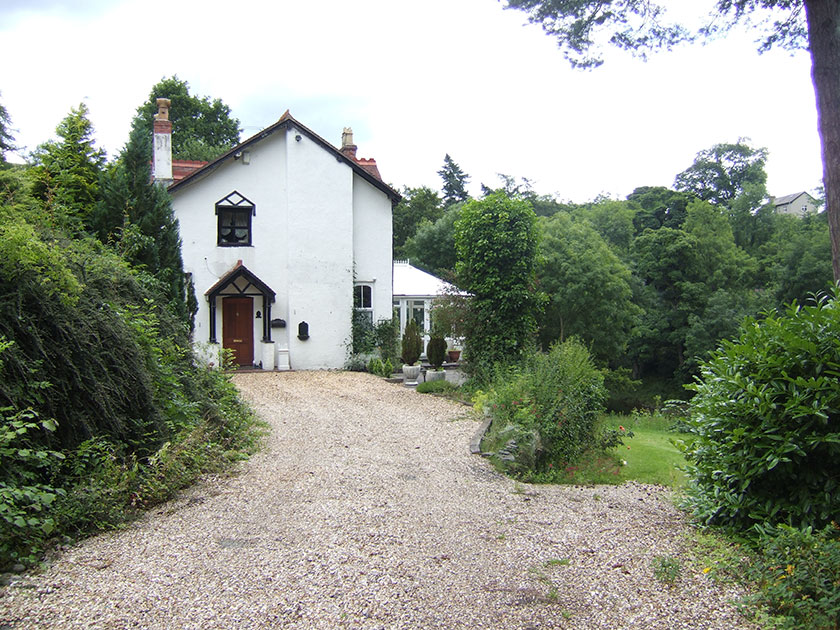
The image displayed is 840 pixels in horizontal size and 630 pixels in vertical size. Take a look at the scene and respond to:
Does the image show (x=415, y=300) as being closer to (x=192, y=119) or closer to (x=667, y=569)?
(x=667, y=569)

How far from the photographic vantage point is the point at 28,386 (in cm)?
502

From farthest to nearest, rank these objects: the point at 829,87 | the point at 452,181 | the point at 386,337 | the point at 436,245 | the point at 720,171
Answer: the point at 452,181
the point at 720,171
the point at 436,245
the point at 386,337
the point at 829,87

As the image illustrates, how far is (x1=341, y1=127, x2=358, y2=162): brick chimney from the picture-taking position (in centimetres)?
2261

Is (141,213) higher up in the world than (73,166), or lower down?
lower down

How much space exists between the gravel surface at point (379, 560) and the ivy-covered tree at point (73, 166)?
6546mm

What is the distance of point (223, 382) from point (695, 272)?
33138 mm

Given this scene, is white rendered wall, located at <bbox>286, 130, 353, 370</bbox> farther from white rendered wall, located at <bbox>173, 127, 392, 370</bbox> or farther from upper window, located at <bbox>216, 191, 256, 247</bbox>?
upper window, located at <bbox>216, 191, 256, 247</bbox>

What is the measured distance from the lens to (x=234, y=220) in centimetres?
1948

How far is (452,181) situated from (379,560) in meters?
51.2

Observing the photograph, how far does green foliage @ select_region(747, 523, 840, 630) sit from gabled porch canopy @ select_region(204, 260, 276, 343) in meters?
16.9

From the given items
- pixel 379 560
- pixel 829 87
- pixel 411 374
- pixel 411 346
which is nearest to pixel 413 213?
pixel 411 346

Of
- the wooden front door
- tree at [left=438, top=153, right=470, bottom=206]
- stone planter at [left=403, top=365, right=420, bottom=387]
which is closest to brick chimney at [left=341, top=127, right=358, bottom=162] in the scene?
the wooden front door

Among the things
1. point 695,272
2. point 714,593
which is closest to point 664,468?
point 714,593

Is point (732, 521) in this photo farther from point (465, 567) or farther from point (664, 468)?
point (664, 468)
